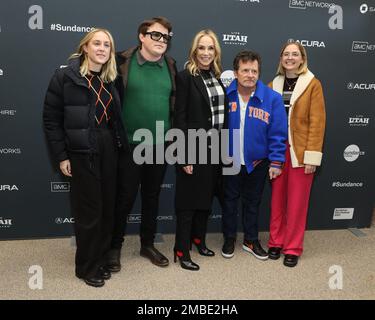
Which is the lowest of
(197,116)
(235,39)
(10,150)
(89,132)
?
(10,150)

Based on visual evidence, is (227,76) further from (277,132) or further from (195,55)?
(277,132)

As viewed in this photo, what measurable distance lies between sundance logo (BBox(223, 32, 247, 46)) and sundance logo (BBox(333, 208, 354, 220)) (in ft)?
5.65

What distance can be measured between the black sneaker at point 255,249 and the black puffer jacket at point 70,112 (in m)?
1.41

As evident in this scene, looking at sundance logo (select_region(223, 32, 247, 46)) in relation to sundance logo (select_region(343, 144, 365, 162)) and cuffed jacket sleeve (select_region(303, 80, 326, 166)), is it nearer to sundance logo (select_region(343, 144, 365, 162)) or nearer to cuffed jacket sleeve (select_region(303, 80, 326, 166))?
cuffed jacket sleeve (select_region(303, 80, 326, 166))

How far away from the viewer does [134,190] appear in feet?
8.36

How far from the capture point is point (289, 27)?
10.1 feet

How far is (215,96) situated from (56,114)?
99 cm

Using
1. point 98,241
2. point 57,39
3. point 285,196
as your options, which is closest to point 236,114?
point 285,196

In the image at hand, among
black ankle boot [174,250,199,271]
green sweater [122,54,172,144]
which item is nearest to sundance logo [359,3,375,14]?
green sweater [122,54,172,144]

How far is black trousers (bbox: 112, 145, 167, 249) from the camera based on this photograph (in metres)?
2.50

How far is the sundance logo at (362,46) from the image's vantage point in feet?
10.5

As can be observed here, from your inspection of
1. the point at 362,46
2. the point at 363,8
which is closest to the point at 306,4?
the point at 363,8

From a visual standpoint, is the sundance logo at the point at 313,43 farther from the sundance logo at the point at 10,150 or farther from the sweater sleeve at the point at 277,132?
the sundance logo at the point at 10,150

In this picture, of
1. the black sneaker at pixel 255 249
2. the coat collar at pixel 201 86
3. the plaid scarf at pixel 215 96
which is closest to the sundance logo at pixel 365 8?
the plaid scarf at pixel 215 96
